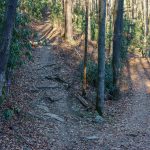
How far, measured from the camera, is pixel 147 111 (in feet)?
58.0

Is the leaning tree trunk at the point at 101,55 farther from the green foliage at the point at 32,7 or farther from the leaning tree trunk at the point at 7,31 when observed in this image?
the leaning tree trunk at the point at 7,31

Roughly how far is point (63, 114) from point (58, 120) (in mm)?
944

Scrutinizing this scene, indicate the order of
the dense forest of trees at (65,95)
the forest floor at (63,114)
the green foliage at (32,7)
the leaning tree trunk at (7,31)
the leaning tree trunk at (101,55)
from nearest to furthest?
the leaning tree trunk at (7,31) → the dense forest of trees at (65,95) → the forest floor at (63,114) → the leaning tree trunk at (101,55) → the green foliage at (32,7)

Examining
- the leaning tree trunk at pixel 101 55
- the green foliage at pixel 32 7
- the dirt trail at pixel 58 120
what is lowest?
the dirt trail at pixel 58 120

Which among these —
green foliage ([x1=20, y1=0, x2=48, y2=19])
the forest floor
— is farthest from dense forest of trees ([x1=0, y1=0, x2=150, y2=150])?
green foliage ([x1=20, y1=0, x2=48, y2=19])

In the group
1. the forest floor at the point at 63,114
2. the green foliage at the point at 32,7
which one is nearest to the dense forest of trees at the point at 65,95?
the forest floor at the point at 63,114

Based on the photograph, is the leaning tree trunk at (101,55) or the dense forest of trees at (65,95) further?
the leaning tree trunk at (101,55)

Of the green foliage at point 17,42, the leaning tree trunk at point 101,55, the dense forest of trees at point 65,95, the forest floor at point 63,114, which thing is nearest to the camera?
the dense forest of trees at point 65,95

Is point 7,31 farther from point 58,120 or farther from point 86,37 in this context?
point 86,37

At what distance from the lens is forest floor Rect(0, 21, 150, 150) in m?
11.5

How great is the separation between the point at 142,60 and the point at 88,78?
577 inches

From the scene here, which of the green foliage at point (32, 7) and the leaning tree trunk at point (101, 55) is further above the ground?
the green foliage at point (32, 7)

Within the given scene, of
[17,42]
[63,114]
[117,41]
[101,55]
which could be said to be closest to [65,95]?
[63,114]

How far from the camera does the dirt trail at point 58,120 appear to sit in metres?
11.3
